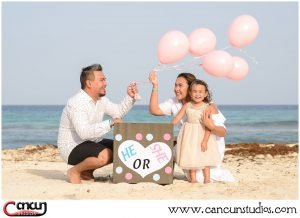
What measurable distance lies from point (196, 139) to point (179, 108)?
46 cm

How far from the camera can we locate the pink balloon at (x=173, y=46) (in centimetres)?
556

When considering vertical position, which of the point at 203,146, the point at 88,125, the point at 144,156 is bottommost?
the point at 144,156

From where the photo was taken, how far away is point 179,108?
5.76 m

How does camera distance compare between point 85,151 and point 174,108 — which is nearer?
point 85,151

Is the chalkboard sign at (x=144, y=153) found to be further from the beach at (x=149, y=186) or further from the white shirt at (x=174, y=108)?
the white shirt at (x=174, y=108)

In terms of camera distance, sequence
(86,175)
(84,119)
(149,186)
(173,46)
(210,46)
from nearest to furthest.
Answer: (149,186) → (84,119) → (173,46) → (210,46) → (86,175)

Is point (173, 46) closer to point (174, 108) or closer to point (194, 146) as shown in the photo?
point (174, 108)

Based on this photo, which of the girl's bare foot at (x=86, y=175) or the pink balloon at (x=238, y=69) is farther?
the girl's bare foot at (x=86, y=175)

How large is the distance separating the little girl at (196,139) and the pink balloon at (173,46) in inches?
14.4

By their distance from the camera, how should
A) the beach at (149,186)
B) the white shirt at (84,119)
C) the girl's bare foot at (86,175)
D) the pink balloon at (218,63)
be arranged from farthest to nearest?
the girl's bare foot at (86,175) → the pink balloon at (218,63) → the white shirt at (84,119) → the beach at (149,186)

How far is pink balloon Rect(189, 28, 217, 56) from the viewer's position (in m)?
5.61

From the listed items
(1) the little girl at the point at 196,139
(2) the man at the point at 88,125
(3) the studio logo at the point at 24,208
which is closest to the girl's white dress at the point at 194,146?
(1) the little girl at the point at 196,139

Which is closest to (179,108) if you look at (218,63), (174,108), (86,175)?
(174,108)

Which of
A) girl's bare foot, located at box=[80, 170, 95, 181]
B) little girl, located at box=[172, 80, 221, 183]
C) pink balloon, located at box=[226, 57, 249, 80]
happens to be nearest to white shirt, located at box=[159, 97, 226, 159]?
little girl, located at box=[172, 80, 221, 183]
